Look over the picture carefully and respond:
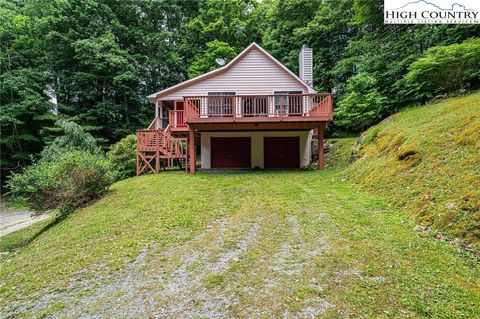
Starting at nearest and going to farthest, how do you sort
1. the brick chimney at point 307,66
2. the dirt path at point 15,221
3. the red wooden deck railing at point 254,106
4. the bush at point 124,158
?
the dirt path at point 15,221 < the red wooden deck railing at point 254,106 < the bush at point 124,158 < the brick chimney at point 307,66

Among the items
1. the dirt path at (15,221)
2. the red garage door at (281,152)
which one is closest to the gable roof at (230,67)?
the red garage door at (281,152)

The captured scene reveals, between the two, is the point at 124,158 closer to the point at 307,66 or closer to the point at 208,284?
the point at 307,66

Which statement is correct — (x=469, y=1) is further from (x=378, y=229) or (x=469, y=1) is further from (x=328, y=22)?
(x=378, y=229)

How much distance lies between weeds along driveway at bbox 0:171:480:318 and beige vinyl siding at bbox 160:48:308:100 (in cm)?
822

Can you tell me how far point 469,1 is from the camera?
10.2 metres

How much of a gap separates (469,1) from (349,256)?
12.7 metres

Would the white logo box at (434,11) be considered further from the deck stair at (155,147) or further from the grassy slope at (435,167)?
the deck stair at (155,147)

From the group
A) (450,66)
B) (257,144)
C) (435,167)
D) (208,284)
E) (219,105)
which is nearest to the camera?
(208,284)

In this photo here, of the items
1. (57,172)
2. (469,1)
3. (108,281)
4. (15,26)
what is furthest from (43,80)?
(469,1)

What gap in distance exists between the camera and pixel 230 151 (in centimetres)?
1378

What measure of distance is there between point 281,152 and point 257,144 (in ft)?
4.51

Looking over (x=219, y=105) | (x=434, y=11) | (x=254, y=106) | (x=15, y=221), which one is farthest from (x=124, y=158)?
(x=434, y=11)

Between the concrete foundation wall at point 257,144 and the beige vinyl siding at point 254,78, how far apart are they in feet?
7.08

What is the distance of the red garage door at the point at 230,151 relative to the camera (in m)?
13.8
